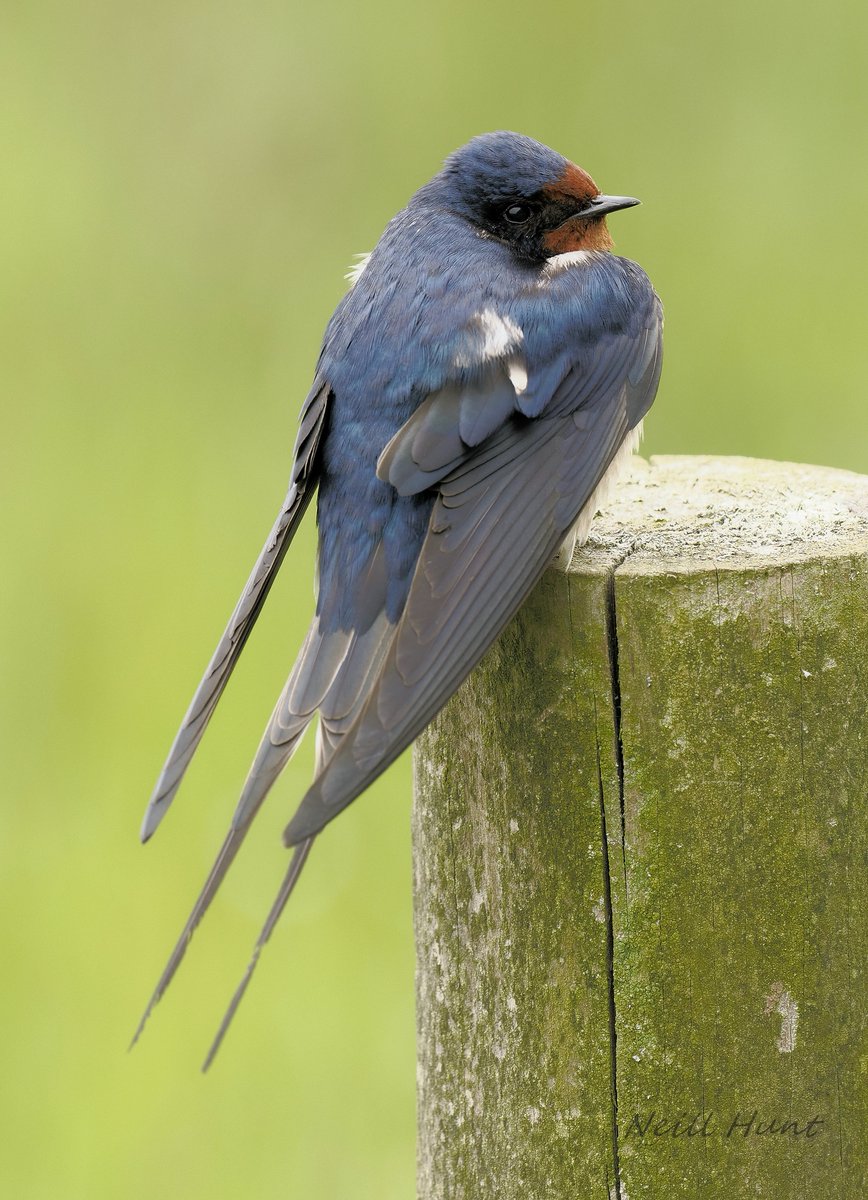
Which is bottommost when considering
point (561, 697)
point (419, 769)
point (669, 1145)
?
point (669, 1145)

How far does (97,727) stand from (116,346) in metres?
1.35

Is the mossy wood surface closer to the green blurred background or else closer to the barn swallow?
the barn swallow

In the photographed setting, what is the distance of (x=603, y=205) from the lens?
2.78 meters

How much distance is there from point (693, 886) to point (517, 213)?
1.23 meters

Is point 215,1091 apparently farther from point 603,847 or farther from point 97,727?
point 603,847

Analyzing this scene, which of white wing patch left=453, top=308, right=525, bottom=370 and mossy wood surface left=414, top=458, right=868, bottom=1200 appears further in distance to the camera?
white wing patch left=453, top=308, right=525, bottom=370

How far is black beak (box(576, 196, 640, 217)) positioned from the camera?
2.76 meters

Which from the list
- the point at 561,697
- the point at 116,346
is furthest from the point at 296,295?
the point at 561,697

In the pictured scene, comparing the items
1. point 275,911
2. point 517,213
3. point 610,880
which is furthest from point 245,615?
point 517,213

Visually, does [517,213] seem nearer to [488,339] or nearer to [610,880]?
[488,339]

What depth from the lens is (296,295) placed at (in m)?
4.82

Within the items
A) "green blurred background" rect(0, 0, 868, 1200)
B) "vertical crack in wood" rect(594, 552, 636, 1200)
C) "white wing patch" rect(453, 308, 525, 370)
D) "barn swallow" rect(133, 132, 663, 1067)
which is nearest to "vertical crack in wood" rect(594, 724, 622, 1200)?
"vertical crack in wood" rect(594, 552, 636, 1200)

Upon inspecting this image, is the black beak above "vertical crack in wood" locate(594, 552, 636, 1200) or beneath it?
above

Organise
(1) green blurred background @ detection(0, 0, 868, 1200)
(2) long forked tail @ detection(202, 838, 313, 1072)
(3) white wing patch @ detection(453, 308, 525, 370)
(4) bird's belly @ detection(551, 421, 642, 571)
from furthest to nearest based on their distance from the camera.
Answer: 1. (1) green blurred background @ detection(0, 0, 868, 1200)
2. (3) white wing patch @ detection(453, 308, 525, 370)
3. (4) bird's belly @ detection(551, 421, 642, 571)
4. (2) long forked tail @ detection(202, 838, 313, 1072)
